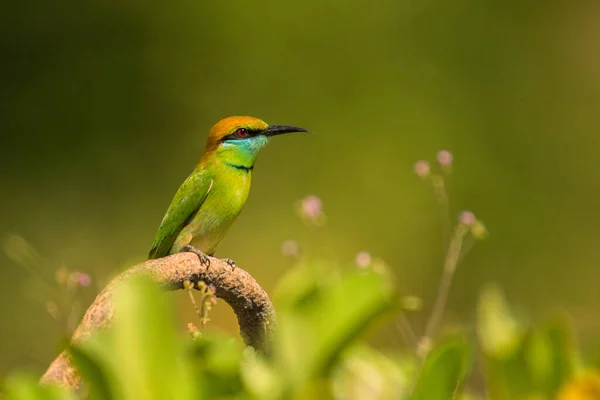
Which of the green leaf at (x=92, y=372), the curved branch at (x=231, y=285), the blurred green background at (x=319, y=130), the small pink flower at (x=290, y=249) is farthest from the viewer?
the blurred green background at (x=319, y=130)

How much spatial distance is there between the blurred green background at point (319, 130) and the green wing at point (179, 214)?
100 cm

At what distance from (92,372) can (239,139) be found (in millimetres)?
1469

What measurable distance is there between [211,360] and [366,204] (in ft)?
8.17

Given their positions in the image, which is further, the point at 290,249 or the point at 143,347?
the point at 290,249

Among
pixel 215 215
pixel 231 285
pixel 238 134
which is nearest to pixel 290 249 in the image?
pixel 231 285

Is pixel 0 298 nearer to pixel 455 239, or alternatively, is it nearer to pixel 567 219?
pixel 567 219

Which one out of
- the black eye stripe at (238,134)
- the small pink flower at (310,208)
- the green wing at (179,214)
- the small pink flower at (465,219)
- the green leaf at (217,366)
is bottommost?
the small pink flower at (465,219)

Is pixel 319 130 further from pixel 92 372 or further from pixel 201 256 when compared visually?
pixel 92 372

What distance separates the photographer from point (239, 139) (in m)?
1.93

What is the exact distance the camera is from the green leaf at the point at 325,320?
1.68 ft

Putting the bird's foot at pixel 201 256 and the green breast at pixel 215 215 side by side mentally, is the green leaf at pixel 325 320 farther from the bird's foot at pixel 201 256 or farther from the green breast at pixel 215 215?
the green breast at pixel 215 215

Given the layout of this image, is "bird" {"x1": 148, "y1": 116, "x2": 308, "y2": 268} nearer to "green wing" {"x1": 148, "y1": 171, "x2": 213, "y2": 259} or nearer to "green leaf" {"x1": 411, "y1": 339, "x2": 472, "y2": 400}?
"green wing" {"x1": 148, "y1": 171, "x2": 213, "y2": 259}

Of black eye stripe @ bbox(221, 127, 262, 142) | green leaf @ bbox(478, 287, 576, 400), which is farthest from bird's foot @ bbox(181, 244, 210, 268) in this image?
green leaf @ bbox(478, 287, 576, 400)

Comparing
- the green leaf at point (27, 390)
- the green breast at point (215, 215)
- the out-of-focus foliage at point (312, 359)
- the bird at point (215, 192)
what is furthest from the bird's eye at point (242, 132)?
the green leaf at point (27, 390)
